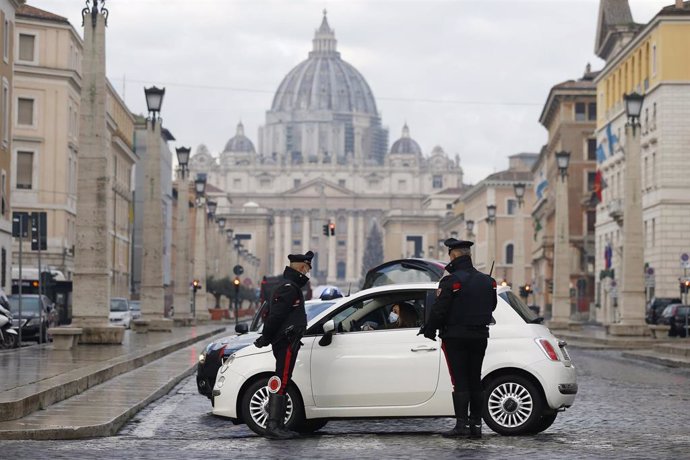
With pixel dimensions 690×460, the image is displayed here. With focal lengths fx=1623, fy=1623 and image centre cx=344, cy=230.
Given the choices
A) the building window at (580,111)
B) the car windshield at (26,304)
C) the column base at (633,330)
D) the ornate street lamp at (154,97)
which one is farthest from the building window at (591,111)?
the car windshield at (26,304)

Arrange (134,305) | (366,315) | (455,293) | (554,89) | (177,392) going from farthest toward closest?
1. (554,89)
2. (134,305)
3. (177,392)
4. (366,315)
5. (455,293)

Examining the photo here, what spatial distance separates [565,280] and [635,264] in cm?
1291

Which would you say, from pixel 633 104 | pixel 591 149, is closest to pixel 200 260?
pixel 633 104

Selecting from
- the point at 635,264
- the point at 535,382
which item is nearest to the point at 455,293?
the point at 535,382

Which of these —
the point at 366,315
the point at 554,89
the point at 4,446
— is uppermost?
the point at 554,89

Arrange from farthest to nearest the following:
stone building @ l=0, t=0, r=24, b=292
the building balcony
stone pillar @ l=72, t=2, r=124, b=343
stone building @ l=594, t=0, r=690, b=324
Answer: the building balcony < stone building @ l=594, t=0, r=690, b=324 < stone building @ l=0, t=0, r=24, b=292 < stone pillar @ l=72, t=2, r=124, b=343

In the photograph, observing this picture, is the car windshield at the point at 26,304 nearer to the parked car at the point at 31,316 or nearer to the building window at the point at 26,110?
the parked car at the point at 31,316

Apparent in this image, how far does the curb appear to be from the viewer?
15.4 meters

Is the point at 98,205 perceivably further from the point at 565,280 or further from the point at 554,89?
the point at 554,89

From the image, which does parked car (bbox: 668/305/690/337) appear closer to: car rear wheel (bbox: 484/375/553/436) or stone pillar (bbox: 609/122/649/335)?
stone pillar (bbox: 609/122/649/335)

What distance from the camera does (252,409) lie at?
604 inches

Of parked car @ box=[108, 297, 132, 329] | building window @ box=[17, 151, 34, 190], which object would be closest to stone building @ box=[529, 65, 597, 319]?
building window @ box=[17, 151, 34, 190]

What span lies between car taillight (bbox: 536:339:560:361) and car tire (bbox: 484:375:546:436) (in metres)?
0.31

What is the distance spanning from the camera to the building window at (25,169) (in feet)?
244
